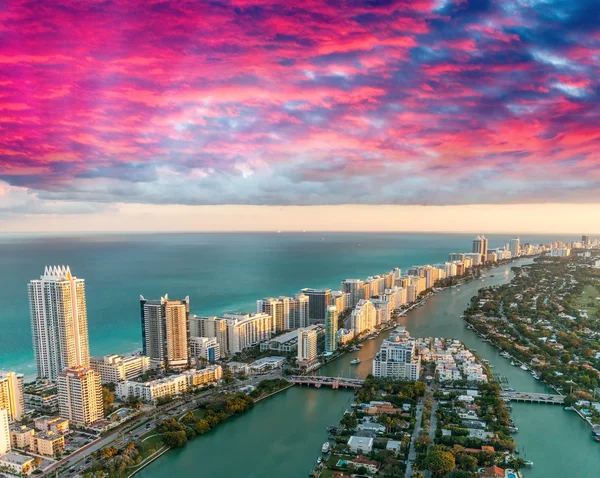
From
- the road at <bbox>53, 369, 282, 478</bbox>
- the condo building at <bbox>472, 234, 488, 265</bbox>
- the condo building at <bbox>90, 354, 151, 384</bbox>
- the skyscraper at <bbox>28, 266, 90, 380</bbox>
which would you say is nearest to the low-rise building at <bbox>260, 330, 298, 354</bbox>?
the road at <bbox>53, 369, 282, 478</bbox>

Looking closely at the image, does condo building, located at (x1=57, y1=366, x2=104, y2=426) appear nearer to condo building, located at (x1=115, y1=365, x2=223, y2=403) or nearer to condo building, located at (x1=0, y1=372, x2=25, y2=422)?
condo building, located at (x1=0, y1=372, x2=25, y2=422)

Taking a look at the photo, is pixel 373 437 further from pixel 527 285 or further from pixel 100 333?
pixel 527 285

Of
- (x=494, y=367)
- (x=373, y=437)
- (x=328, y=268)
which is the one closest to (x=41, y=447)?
(x=373, y=437)

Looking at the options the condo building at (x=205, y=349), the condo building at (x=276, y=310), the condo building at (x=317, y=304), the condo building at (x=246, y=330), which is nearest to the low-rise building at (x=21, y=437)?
the condo building at (x=205, y=349)

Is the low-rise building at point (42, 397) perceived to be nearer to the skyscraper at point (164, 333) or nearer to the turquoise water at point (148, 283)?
the turquoise water at point (148, 283)

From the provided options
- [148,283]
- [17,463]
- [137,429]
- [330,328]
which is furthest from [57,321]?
[148,283]

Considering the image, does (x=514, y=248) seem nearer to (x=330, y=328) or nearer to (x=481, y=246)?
(x=481, y=246)
